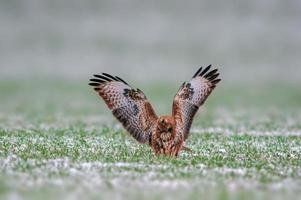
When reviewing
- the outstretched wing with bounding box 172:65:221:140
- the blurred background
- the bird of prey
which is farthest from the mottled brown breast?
the blurred background

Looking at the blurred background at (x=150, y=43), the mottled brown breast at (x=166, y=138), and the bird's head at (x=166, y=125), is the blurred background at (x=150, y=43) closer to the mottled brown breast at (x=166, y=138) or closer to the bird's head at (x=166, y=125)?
the mottled brown breast at (x=166, y=138)

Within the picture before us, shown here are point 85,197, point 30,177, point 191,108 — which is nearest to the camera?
point 85,197

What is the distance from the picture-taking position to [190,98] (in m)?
18.7

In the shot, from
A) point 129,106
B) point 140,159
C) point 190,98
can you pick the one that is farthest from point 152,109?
point 140,159

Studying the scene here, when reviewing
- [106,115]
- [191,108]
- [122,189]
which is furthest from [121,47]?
[122,189]

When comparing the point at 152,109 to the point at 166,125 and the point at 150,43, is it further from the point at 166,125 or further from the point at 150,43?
the point at 150,43

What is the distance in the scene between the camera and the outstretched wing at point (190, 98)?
719 inches

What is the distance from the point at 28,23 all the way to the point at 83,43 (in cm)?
704

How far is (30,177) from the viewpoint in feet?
A: 47.4

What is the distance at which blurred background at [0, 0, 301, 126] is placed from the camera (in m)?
63.5

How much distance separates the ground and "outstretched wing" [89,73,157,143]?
575 millimetres

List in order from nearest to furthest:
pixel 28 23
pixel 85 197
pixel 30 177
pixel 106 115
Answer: pixel 85 197, pixel 30 177, pixel 106 115, pixel 28 23

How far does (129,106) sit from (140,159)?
166 cm

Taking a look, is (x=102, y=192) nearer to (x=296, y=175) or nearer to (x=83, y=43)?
(x=296, y=175)
